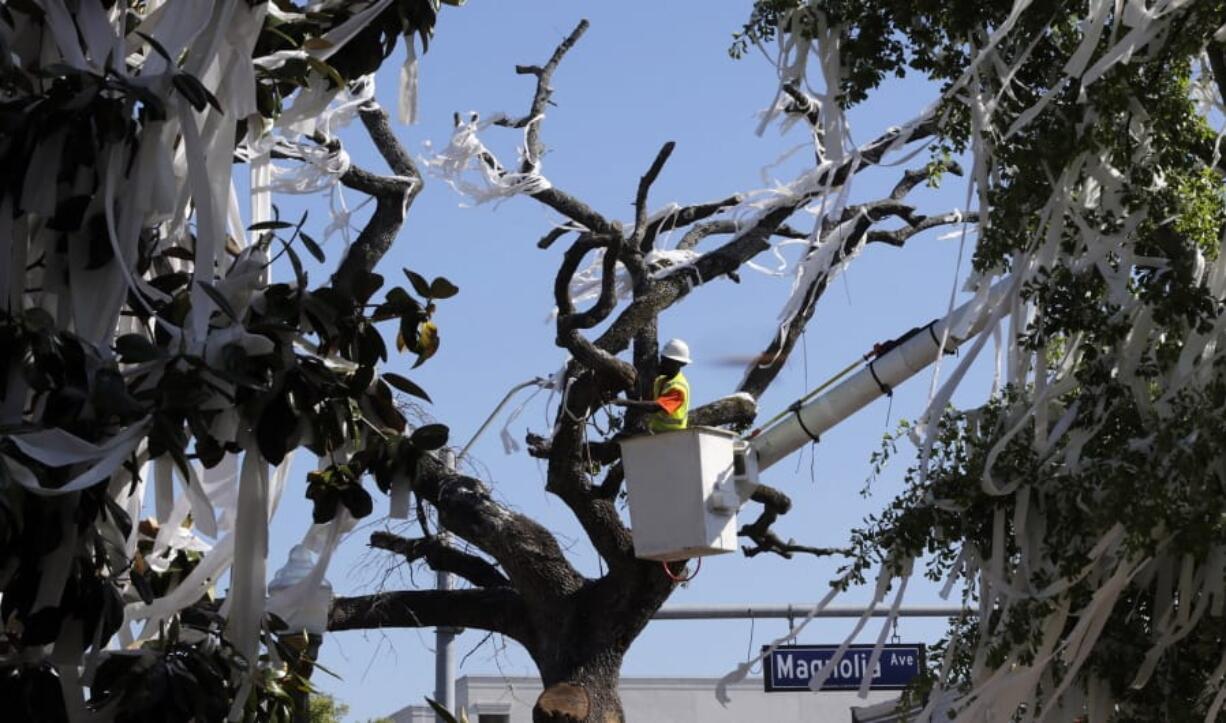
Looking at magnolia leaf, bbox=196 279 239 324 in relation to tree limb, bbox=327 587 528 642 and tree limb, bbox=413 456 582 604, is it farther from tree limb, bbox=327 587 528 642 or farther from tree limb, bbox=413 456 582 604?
tree limb, bbox=327 587 528 642

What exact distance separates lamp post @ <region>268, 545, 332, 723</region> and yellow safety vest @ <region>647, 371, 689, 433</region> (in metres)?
5.72

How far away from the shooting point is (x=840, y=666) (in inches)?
610

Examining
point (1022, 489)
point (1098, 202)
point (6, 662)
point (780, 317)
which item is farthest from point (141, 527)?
point (780, 317)

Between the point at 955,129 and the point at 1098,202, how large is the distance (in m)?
0.66

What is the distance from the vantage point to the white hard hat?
506 inches

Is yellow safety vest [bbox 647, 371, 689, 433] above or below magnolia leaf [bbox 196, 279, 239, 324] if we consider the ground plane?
above

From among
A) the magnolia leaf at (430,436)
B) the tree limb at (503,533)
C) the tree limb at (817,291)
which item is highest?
the tree limb at (817,291)

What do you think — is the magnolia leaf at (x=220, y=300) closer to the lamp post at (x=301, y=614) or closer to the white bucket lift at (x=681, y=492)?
the lamp post at (x=301, y=614)

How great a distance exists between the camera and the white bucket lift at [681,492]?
11.4 metres

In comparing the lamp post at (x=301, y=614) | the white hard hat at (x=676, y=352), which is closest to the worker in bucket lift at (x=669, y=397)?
the white hard hat at (x=676, y=352)

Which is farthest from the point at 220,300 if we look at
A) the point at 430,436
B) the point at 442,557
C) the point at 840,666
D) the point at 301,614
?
the point at 840,666

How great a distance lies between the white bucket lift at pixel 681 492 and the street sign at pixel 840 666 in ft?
12.0

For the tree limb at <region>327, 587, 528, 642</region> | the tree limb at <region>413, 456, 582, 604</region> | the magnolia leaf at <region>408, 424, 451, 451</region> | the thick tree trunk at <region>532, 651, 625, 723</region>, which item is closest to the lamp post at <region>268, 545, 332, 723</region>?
the magnolia leaf at <region>408, 424, 451, 451</region>

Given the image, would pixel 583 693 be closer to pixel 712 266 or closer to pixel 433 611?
pixel 433 611
